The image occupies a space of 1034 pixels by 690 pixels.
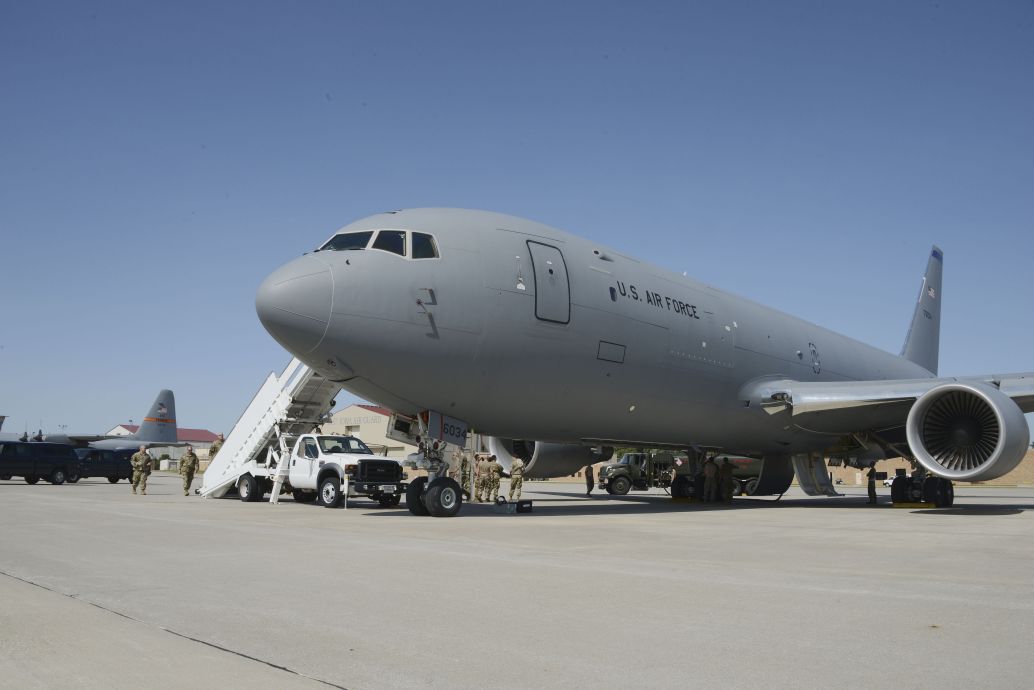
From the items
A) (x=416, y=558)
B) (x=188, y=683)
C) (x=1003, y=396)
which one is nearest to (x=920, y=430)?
(x=1003, y=396)

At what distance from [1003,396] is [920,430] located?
147cm

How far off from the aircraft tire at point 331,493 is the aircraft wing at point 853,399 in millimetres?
8944

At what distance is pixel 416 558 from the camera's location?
751cm

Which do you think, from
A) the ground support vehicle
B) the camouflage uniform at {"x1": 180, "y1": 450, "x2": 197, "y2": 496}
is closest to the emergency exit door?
the camouflage uniform at {"x1": 180, "y1": 450, "x2": 197, "y2": 496}

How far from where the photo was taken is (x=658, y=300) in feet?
50.5

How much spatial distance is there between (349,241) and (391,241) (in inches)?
25.5

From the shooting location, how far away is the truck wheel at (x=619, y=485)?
30.2 metres

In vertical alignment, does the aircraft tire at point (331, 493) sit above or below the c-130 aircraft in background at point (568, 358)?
below

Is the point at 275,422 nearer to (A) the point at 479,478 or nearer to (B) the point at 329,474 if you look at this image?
(B) the point at 329,474

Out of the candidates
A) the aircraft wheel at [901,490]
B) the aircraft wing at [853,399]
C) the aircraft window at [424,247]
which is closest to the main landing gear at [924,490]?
the aircraft wheel at [901,490]

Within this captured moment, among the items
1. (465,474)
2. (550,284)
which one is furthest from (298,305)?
(465,474)

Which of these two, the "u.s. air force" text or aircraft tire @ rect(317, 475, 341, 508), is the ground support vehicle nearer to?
the "u.s. air force" text

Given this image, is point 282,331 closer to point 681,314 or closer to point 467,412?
point 467,412

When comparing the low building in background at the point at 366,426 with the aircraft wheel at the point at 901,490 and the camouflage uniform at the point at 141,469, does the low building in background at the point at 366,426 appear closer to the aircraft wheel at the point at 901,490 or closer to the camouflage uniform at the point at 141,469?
the camouflage uniform at the point at 141,469
